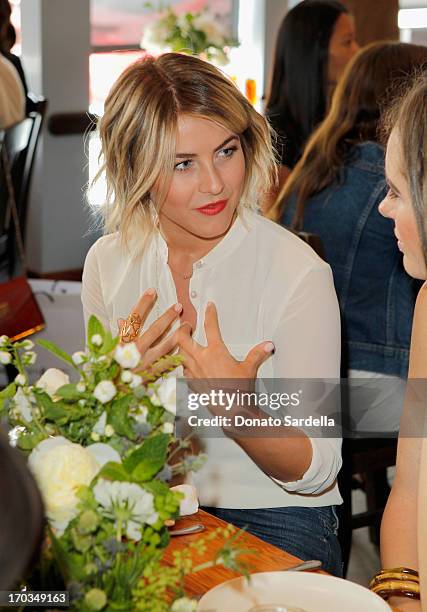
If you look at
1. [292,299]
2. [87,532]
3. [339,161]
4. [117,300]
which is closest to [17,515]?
[87,532]

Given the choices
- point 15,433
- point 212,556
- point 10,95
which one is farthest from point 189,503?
point 10,95

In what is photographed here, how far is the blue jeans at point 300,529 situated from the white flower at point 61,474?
0.78 meters

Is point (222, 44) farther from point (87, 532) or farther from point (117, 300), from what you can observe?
point (87, 532)

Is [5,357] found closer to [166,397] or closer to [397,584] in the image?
[166,397]

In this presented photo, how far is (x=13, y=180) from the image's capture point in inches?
125

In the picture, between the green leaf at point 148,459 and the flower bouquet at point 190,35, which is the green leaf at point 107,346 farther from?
the flower bouquet at point 190,35

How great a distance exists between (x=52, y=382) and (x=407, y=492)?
2.12 ft

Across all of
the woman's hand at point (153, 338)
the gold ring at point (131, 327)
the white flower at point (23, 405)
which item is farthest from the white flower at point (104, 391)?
the gold ring at point (131, 327)

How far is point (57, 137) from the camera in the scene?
16.0ft

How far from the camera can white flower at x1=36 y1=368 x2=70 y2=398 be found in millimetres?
952

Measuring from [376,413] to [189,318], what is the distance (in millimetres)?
746

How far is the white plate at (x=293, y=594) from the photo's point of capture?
942 millimetres

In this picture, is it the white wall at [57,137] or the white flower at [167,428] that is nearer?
the white flower at [167,428]

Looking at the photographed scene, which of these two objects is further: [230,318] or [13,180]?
[13,180]
